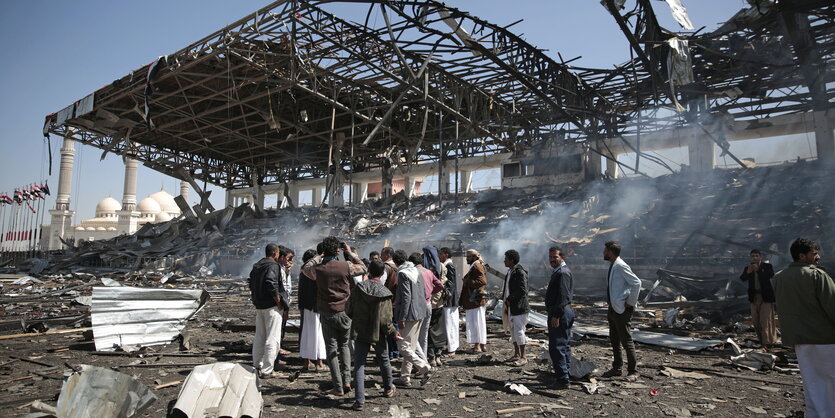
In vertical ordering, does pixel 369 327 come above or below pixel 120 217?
below

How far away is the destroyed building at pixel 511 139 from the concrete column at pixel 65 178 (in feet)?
98.7

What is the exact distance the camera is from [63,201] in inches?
1982

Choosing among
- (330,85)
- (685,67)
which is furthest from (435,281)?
(330,85)

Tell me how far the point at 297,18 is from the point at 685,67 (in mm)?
10340

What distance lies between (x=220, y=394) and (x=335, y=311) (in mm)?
1250

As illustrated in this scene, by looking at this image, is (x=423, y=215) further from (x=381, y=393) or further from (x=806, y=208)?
(x=381, y=393)

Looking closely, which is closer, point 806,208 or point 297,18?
point 806,208

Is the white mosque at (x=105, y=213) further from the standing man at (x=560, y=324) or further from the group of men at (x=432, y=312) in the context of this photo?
the standing man at (x=560, y=324)

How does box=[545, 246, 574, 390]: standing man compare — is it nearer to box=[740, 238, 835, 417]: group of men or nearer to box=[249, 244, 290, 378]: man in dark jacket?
box=[740, 238, 835, 417]: group of men

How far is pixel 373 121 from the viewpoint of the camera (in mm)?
20562

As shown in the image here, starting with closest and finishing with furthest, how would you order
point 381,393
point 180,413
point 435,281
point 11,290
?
point 180,413 < point 381,393 < point 435,281 < point 11,290

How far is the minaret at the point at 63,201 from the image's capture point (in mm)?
50219

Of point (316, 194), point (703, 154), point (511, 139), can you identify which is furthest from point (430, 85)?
point (316, 194)

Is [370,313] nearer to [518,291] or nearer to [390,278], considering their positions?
[390,278]
